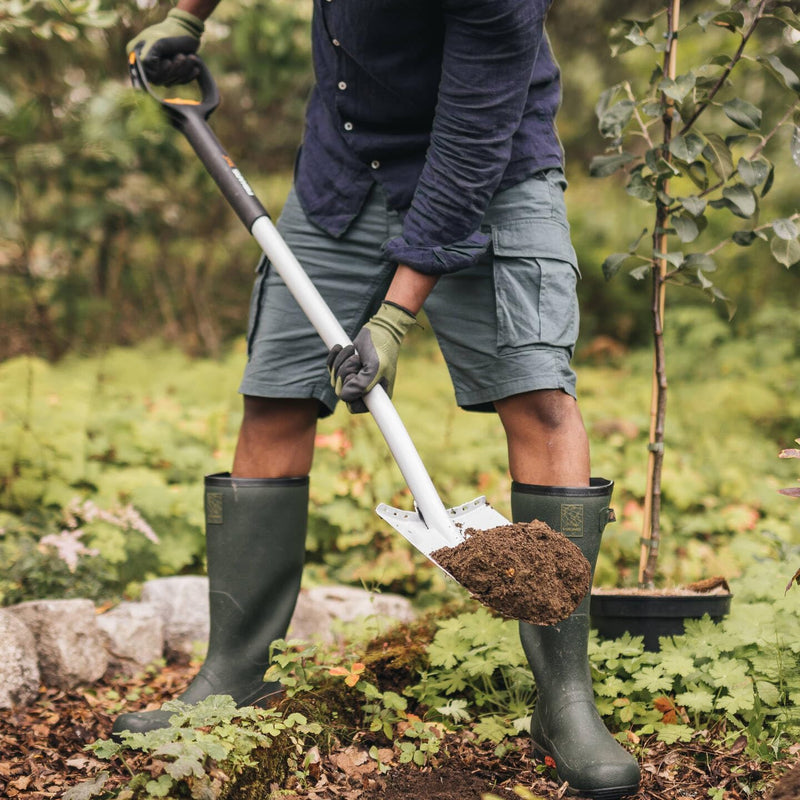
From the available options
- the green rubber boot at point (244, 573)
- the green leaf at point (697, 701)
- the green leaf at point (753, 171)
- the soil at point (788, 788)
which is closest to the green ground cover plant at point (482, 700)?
the green leaf at point (697, 701)

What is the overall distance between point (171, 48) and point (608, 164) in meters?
1.26

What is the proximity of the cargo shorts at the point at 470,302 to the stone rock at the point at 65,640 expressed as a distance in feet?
3.07

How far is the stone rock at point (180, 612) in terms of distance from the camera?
3.00 meters

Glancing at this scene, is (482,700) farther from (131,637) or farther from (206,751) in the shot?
(131,637)

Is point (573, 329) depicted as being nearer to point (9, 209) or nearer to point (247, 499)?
point (247, 499)

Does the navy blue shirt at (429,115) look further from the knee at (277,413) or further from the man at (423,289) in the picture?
the knee at (277,413)

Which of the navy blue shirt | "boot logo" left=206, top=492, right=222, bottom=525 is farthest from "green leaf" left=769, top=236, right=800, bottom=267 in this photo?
"boot logo" left=206, top=492, right=222, bottom=525

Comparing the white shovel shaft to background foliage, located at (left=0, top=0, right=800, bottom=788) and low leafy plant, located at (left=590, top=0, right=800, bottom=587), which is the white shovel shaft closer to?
background foliage, located at (left=0, top=0, right=800, bottom=788)

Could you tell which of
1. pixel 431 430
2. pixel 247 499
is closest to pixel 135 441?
pixel 431 430

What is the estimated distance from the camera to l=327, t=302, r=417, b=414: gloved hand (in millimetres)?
1929

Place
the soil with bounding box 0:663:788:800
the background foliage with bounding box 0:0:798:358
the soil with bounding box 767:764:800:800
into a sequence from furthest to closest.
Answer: the background foliage with bounding box 0:0:798:358, the soil with bounding box 0:663:788:800, the soil with bounding box 767:764:800:800

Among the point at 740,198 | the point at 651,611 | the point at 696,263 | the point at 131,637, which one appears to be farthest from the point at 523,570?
the point at 131,637

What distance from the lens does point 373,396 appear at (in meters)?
1.98

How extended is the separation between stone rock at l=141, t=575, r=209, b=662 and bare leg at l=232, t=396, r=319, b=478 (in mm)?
943
